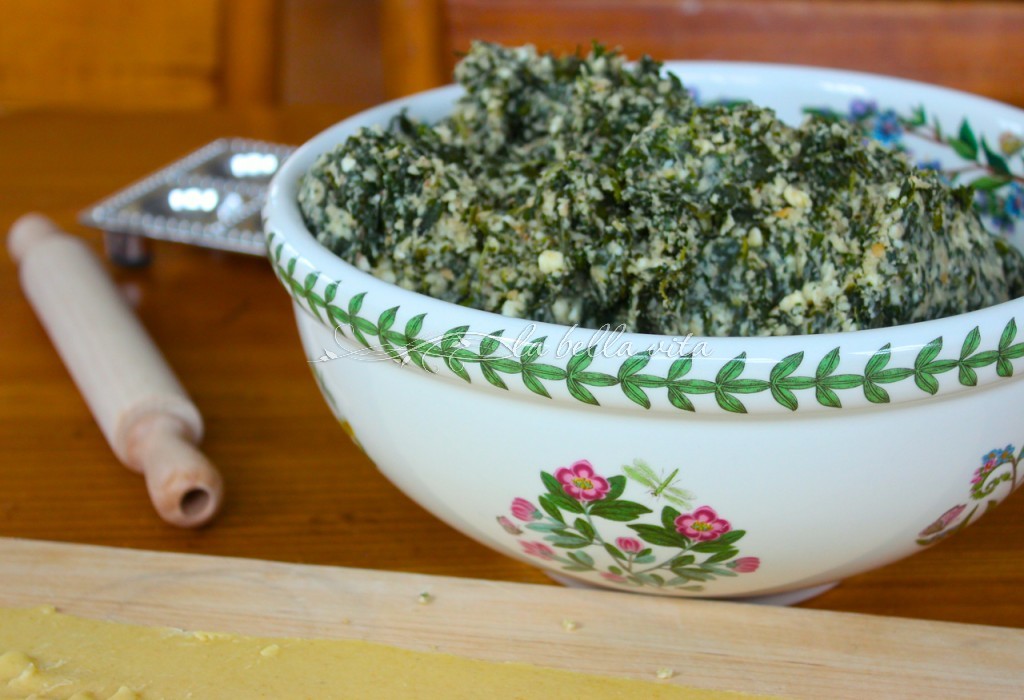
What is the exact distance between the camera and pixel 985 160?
81cm

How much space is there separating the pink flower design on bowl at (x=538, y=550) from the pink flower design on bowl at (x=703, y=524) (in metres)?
0.09

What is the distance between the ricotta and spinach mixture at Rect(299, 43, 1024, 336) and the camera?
58 cm

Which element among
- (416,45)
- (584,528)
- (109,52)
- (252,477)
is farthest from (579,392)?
(109,52)

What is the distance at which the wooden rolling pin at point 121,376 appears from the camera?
2.49ft

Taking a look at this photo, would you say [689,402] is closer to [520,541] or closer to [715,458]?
[715,458]

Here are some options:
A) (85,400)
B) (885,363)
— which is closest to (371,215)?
(885,363)

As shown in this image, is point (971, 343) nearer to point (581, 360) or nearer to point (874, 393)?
point (874, 393)

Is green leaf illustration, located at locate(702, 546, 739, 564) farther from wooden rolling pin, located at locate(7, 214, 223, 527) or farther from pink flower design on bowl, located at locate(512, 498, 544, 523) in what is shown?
wooden rolling pin, located at locate(7, 214, 223, 527)

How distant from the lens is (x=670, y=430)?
508 millimetres

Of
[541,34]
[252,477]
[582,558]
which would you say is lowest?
[252,477]

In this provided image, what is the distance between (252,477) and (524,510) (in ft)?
1.08

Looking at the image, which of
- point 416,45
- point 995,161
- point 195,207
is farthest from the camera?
point 416,45

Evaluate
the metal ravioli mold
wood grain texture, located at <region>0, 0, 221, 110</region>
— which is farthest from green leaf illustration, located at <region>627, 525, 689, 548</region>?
wood grain texture, located at <region>0, 0, 221, 110</region>

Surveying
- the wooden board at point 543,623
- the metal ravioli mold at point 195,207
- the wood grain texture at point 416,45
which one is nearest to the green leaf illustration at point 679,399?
the wooden board at point 543,623
